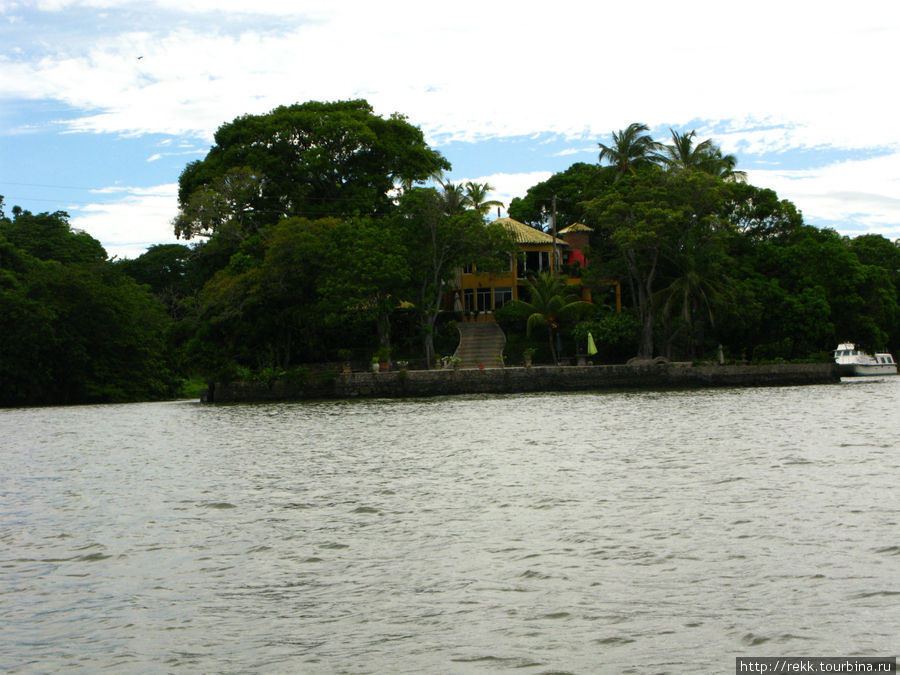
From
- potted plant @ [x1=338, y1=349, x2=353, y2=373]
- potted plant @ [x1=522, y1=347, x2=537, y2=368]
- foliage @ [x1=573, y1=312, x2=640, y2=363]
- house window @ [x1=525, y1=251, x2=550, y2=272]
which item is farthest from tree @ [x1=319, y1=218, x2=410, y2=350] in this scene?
house window @ [x1=525, y1=251, x2=550, y2=272]

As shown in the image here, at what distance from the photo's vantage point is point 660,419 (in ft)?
86.4

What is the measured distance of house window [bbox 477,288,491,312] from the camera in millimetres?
60188

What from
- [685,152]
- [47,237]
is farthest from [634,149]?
[47,237]

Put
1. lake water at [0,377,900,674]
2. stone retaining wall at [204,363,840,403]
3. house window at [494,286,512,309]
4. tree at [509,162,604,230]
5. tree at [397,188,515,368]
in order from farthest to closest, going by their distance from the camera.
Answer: tree at [509,162,604,230] → house window at [494,286,512,309] → tree at [397,188,515,368] → stone retaining wall at [204,363,840,403] → lake water at [0,377,900,674]

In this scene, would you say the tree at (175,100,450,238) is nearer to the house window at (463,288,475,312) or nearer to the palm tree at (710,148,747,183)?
the house window at (463,288,475,312)

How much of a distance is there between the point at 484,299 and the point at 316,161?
13761 millimetres

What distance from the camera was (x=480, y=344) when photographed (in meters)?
53.3

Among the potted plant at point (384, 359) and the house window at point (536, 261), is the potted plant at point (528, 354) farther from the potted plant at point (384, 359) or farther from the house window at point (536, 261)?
the house window at point (536, 261)

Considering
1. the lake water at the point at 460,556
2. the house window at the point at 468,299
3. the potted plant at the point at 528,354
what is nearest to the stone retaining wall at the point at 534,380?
the potted plant at the point at 528,354

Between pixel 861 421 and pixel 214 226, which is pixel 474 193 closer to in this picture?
pixel 214 226

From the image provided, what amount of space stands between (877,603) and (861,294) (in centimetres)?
4862

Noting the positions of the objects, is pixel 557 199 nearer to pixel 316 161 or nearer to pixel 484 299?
pixel 484 299

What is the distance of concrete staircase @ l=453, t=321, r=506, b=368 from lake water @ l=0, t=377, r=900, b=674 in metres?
29.9

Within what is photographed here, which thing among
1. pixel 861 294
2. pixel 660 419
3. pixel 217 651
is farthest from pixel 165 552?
pixel 861 294
